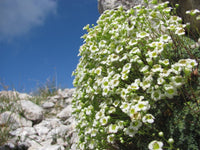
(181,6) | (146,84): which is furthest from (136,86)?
(181,6)

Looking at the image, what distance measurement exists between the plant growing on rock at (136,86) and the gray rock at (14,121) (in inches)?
112

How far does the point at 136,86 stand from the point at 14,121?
4002 mm

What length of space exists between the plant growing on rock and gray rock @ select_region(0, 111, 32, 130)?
2.85 metres

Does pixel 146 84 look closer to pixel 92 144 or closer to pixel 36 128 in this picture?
pixel 92 144

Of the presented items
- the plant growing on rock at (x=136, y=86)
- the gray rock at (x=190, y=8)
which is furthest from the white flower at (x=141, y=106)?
the gray rock at (x=190, y=8)

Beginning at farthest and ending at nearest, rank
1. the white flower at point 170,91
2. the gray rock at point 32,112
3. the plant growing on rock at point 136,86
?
the gray rock at point 32,112 < the plant growing on rock at point 136,86 < the white flower at point 170,91

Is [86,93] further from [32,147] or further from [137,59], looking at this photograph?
[32,147]

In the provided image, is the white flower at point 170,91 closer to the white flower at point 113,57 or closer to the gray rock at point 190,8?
the white flower at point 113,57

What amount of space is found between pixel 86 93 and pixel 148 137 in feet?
2.95

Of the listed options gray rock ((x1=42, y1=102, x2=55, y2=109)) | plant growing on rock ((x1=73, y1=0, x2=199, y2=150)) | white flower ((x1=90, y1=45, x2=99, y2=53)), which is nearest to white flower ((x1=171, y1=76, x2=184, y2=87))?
plant growing on rock ((x1=73, y1=0, x2=199, y2=150))

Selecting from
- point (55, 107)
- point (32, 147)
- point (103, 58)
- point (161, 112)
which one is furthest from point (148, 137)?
point (55, 107)

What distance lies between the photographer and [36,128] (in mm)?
4824

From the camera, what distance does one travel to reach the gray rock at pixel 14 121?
484 cm

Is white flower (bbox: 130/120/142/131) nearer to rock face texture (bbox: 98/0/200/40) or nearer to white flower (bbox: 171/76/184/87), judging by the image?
white flower (bbox: 171/76/184/87)
